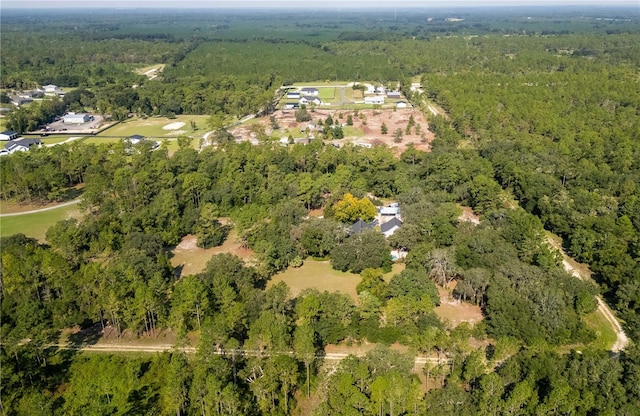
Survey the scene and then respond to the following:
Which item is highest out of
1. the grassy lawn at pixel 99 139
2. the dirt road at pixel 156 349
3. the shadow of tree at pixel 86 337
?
the dirt road at pixel 156 349

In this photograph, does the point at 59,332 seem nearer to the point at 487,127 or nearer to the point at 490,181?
the point at 490,181

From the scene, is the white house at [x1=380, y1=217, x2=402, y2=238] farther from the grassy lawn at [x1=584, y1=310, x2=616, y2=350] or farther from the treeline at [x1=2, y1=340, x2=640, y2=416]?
the treeline at [x1=2, y1=340, x2=640, y2=416]

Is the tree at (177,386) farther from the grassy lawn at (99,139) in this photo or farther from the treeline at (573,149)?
the grassy lawn at (99,139)

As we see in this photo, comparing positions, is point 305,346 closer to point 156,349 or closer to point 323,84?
point 156,349

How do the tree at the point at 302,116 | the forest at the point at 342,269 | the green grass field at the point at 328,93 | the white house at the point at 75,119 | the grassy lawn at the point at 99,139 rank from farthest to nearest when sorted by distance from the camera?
the green grass field at the point at 328,93 → the white house at the point at 75,119 → the tree at the point at 302,116 → the grassy lawn at the point at 99,139 → the forest at the point at 342,269

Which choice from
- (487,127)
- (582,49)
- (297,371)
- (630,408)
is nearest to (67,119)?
(487,127)

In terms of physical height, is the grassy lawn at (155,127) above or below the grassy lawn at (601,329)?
below

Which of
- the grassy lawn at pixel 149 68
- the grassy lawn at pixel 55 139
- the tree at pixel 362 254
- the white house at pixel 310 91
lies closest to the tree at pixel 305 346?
the tree at pixel 362 254

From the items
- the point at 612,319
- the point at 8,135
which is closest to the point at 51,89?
the point at 8,135

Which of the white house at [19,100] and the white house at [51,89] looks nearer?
the white house at [19,100]
